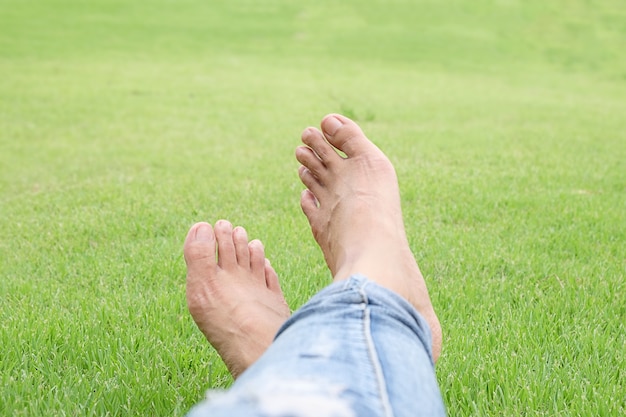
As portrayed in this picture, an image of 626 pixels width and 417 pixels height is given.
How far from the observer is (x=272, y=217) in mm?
3168

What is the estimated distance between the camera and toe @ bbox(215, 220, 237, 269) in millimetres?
1935

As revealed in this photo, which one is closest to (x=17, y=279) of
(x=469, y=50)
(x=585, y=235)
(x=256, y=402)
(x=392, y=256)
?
(x=392, y=256)

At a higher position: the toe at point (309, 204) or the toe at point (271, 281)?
the toe at point (309, 204)

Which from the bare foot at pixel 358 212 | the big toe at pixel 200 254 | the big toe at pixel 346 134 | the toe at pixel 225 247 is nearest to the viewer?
the bare foot at pixel 358 212

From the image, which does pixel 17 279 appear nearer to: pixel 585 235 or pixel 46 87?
pixel 585 235

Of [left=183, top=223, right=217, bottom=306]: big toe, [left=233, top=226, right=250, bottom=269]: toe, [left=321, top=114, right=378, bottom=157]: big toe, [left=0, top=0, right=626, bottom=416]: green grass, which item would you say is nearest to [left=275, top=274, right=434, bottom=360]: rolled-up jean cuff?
[left=0, top=0, right=626, bottom=416]: green grass

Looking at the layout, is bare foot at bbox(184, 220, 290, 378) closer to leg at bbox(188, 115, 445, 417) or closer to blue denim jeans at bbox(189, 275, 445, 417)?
leg at bbox(188, 115, 445, 417)

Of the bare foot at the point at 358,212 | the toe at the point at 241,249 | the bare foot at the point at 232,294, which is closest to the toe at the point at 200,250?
the bare foot at the point at 232,294

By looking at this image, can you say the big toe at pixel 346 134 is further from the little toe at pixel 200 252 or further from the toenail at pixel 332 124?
the little toe at pixel 200 252

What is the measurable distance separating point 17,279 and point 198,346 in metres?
0.90

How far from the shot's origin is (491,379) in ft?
5.25

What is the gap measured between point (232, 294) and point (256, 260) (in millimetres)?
209

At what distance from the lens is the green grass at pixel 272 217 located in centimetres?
166

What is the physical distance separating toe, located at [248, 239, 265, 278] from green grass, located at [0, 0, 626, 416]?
19cm
